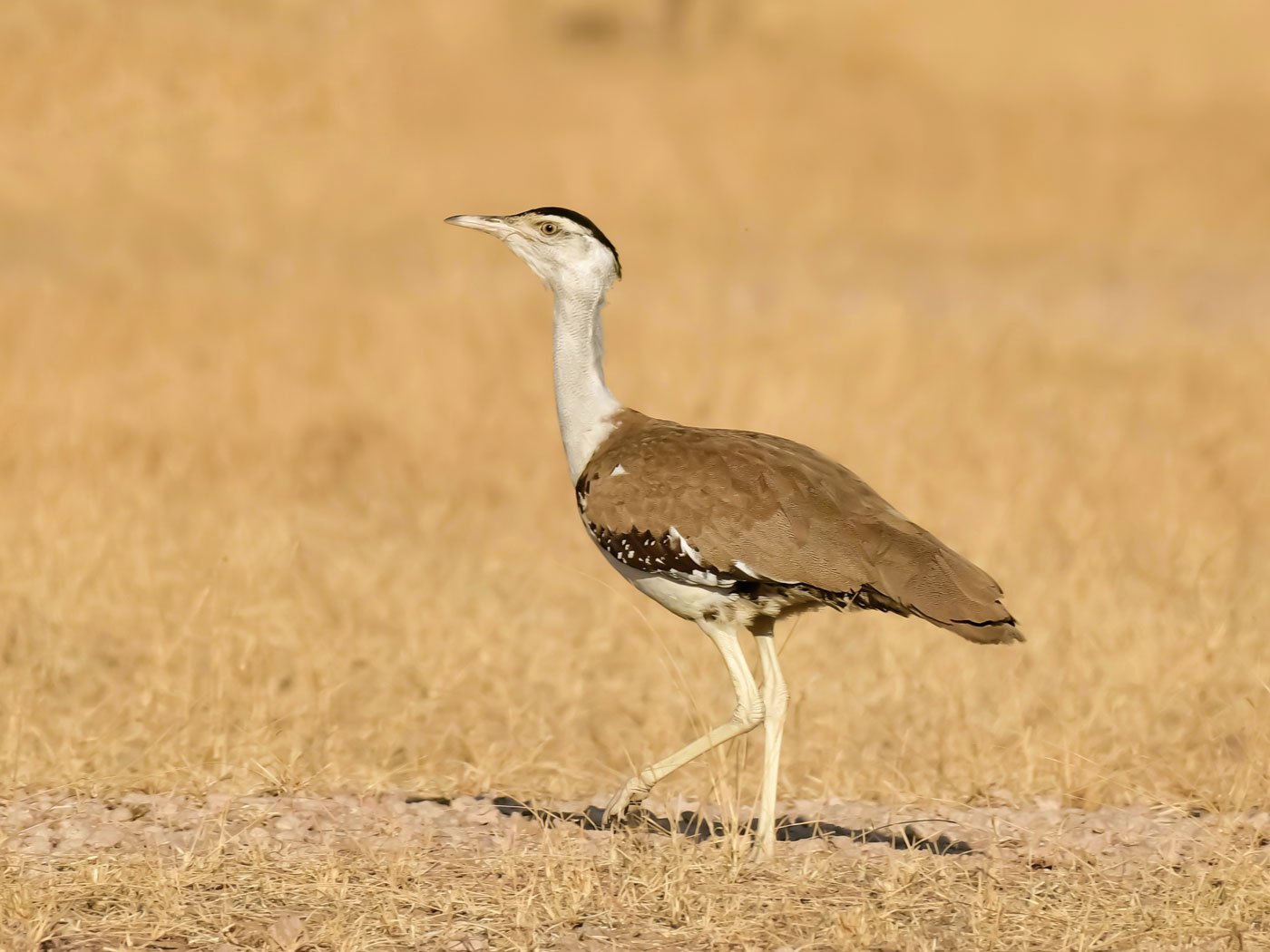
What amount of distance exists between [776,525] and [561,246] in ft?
3.79

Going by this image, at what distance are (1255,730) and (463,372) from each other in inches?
267

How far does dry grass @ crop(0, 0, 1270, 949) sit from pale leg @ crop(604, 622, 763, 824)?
38 centimetres

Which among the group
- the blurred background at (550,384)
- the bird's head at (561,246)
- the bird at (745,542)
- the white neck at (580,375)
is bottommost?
the blurred background at (550,384)

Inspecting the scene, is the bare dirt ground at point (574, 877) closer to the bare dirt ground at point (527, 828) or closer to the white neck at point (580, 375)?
the bare dirt ground at point (527, 828)

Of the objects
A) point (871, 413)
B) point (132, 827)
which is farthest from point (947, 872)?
point (871, 413)

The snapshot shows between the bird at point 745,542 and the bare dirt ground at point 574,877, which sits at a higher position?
the bird at point 745,542

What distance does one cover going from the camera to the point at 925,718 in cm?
657

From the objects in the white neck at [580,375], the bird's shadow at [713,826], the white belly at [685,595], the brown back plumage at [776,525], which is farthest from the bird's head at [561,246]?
the bird's shadow at [713,826]

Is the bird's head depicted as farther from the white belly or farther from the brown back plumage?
the white belly

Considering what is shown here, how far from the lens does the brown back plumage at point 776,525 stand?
174 inches

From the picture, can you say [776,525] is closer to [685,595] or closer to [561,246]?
[685,595]

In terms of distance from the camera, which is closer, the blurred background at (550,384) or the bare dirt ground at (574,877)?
the bare dirt ground at (574,877)

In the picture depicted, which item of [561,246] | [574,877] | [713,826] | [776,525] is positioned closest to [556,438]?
[561,246]

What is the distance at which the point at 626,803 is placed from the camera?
4.80 metres
